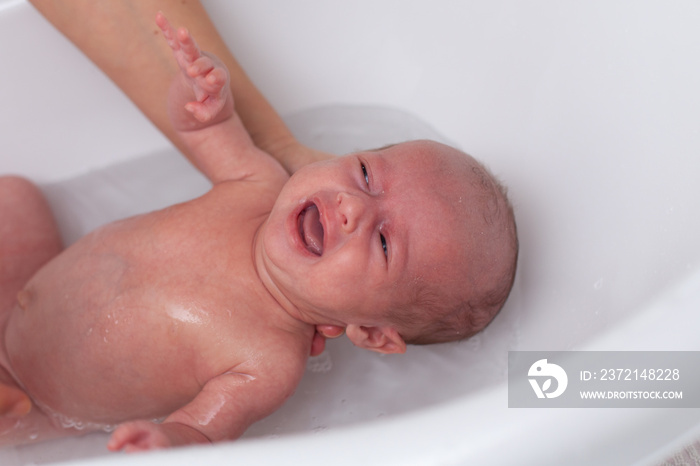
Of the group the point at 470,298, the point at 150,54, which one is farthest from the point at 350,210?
the point at 150,54

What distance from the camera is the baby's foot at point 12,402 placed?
89cm

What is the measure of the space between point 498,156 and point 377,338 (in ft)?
1.56

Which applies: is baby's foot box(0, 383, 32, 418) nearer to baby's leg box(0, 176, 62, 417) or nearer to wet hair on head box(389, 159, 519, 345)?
baby's leg box(0, 176, 62, 417)

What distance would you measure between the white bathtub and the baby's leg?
0.40ft

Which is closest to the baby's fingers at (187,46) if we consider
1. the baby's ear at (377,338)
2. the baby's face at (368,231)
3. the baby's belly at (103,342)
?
the baby's face at (368,231)

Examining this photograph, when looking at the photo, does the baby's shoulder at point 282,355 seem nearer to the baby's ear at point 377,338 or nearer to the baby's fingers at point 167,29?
the baby's ear at point 377,338

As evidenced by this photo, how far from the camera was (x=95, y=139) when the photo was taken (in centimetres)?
138

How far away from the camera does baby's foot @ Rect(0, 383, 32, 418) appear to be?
2.91 ft

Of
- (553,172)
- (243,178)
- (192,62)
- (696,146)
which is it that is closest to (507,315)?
(553,172)

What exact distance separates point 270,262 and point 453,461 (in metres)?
0.48

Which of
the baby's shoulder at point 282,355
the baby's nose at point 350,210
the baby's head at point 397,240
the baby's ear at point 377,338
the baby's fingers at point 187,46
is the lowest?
the baby's ear at point 377,338

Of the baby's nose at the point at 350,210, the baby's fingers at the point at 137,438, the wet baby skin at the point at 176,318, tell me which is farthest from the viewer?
the wet baby skin at the point at 176,318

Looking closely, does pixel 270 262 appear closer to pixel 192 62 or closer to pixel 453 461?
pixel 192 62

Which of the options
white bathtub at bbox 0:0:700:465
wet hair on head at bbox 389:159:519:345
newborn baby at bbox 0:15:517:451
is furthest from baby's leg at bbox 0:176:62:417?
wet hair on head at bbox 389:159:519:345
